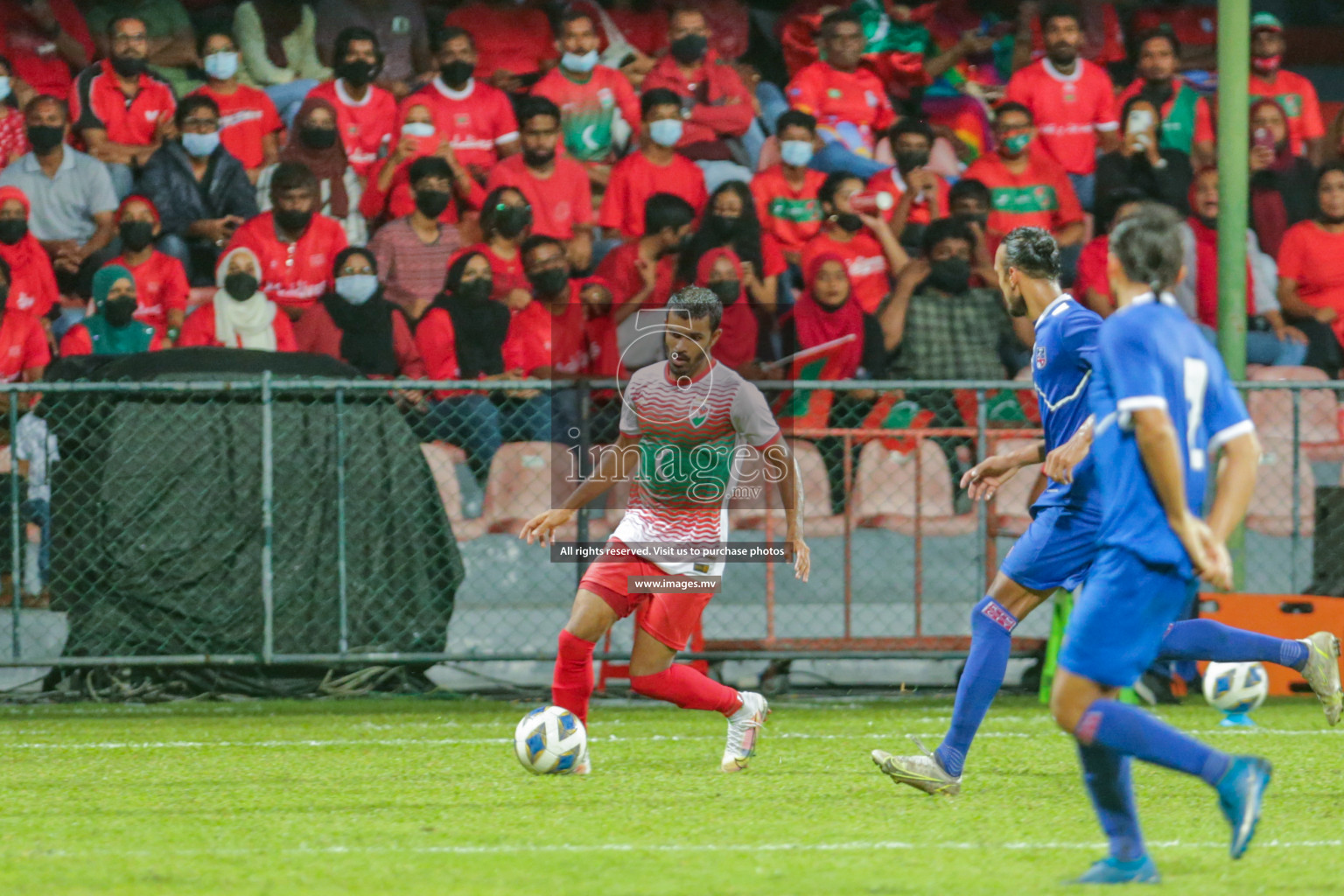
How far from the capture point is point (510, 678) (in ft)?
33.2

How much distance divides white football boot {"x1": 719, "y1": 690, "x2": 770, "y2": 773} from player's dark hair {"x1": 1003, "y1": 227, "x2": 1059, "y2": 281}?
2.11 metres

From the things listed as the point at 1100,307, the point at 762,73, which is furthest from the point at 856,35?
the point at 1100,307

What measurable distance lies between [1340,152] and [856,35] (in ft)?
12.6

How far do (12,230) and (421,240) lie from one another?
2791 millimetres

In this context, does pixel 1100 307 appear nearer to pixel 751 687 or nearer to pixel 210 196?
pixel 751 687

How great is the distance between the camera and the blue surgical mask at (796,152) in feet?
40.0

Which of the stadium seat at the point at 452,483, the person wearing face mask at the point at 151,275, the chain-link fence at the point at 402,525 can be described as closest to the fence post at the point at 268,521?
the chain-link fence at the point at 402,525

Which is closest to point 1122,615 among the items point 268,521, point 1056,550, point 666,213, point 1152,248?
point 1152,248

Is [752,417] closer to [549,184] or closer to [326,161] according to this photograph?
[549,184]

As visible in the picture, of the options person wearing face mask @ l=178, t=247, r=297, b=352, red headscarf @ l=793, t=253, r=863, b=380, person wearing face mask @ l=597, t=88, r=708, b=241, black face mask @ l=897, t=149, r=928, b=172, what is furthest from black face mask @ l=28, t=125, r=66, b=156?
black face mask @ l=897, t=149, r=928, b=172

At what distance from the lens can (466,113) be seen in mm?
12469

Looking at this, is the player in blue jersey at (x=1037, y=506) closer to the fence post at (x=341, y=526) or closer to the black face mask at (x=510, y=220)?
the fence post at (x=341, y=526)

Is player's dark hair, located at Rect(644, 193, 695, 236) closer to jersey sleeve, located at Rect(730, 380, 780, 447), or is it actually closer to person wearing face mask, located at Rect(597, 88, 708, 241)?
person wearing face mask, located at Rect(597, 88, 708, 241)

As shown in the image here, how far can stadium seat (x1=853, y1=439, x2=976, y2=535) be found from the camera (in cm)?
980
